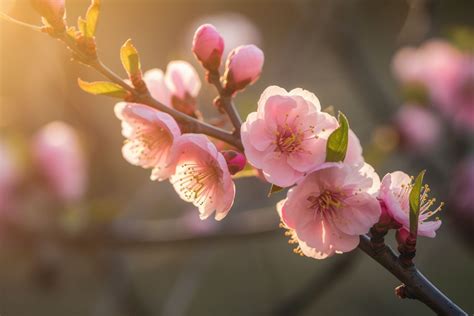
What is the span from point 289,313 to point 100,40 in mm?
2965

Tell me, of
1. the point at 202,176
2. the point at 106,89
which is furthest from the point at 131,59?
the point at 202,176

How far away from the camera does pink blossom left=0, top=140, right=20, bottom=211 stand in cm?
140

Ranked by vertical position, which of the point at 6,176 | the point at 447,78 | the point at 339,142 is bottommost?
the point at 6,176

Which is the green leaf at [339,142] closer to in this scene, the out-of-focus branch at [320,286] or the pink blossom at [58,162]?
the out-of-focus branch at [320,286]

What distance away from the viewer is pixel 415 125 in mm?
1653

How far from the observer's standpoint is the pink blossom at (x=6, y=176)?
1402 millimetres

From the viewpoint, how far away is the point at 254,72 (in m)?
0.63

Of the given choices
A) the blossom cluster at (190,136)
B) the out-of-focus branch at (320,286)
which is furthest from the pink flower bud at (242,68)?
the out-of-focus branch at (320,286)

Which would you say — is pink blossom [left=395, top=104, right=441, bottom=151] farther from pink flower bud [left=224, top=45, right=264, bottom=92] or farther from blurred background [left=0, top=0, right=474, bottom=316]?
pink flower bud [left=224, top=45, right=264, bottom=92]

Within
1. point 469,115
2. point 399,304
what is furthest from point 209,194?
point 399,304

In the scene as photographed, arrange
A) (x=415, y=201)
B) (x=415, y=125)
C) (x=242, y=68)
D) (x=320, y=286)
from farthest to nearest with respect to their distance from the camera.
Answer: (x=415, y=125), (x=320, y=286), (x=242, y=68), (x=415, y=201)

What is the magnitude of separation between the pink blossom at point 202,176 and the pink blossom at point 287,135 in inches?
1.3

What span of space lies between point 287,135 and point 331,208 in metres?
0.08

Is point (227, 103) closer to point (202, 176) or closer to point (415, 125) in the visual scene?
point (202, 176)
